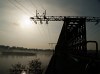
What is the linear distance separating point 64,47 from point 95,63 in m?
19.1

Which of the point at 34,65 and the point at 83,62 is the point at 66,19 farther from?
the point at 34,65

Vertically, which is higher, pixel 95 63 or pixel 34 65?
pixel 95 63

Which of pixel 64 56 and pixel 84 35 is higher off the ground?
pixel 84 35

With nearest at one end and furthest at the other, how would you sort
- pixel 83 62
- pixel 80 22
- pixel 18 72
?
pixel 83 62
pixel 80 22
pixel 18 72

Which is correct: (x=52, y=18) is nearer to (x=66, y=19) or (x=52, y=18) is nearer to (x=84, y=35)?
(x=66, y=19)

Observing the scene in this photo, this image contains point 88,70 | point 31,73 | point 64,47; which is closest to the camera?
point 88,70

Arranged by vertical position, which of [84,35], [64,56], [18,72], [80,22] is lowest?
[18,72]

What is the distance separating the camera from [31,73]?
4844 cm

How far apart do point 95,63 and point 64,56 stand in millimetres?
16204

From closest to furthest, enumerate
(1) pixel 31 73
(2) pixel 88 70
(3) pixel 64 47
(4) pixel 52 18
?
1. (2) pixel 88 70
2. (3) pixel 64 47
3. (4) pixel 52 18
4. (1) pixel 31 73

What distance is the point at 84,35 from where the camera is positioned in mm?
24812

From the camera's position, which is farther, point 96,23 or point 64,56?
point 96,23

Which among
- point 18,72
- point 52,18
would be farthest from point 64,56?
point 18,72

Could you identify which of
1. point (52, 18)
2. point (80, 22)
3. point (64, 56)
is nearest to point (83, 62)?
point (64, 56)
